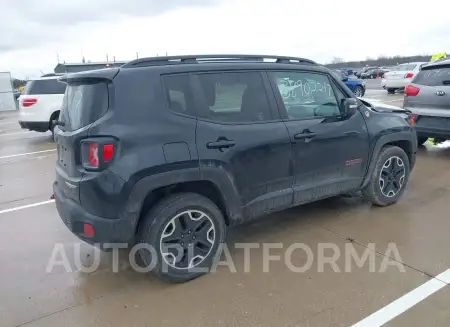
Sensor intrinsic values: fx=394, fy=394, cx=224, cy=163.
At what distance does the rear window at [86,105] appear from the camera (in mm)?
3049

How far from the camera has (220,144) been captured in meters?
3.31

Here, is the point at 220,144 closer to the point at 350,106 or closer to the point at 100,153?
the point at 100,153

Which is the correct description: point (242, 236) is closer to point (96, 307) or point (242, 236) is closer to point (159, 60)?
point (96, 307)

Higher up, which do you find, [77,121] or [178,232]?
[77,121]

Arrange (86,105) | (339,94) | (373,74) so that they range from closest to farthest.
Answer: (86,105), (339,94), (373,74)

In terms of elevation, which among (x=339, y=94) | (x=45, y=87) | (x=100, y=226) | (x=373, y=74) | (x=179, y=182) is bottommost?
(x=373, y=74)

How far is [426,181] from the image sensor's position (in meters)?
5.80

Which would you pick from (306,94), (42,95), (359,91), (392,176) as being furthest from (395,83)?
(306,94)

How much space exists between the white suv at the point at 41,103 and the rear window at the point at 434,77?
8755 mm

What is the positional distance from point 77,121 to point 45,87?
352 inches

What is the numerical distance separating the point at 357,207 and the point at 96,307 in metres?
3.27

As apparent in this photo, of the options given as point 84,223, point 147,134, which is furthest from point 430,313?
point 84,223

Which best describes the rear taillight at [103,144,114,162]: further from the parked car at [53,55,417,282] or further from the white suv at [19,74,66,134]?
the white suv at [19,74,66,134]

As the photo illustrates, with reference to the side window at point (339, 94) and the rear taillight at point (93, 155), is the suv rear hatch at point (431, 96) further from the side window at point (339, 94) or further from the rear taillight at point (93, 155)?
the rear taillight at point (93, 155)
